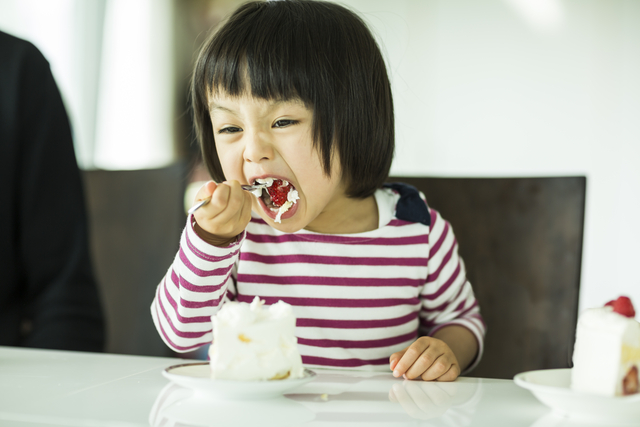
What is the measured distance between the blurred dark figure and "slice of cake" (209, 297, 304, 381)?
764mm

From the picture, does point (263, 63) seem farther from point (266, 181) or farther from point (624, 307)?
point (624, 307)

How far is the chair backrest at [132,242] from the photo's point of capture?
1776 millimetres

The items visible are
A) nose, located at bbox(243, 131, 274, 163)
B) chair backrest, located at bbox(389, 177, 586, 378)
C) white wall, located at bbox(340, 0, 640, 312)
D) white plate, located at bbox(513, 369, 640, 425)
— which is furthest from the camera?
white wall, located at bbox(340, 0, 640, 312)

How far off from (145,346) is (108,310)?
18 centimetres

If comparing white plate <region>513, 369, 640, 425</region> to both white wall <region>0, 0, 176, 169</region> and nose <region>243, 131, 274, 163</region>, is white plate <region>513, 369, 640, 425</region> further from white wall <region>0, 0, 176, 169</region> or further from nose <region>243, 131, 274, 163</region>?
white wall <region>0, 0, 176, 169</region>

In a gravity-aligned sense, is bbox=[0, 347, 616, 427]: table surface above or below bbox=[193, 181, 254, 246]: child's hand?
below

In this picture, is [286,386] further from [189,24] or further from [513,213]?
[189,24]

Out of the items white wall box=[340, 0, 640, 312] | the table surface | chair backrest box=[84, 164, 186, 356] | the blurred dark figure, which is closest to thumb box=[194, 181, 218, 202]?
the table surface

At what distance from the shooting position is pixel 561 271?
119cm

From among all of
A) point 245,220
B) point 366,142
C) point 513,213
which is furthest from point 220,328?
point 513,213

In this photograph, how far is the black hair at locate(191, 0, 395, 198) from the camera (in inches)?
35.4

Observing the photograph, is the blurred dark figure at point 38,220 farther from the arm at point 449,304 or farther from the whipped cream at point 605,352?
the whipped cream at point 605,352

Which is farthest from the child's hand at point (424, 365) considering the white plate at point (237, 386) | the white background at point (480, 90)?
the white background at point (480, 90)

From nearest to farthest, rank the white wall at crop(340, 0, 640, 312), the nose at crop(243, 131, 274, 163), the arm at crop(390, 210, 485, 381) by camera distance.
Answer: the nose at crop(243, 131, 274, 163), the arm at crop(390, 210, 485, 381), the white wall at crop(340, 0, 640, 312)
